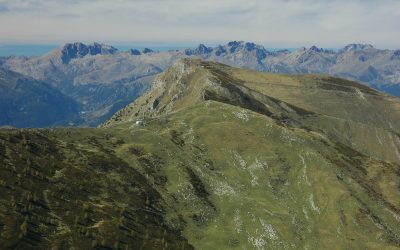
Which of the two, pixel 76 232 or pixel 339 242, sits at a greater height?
pixel 76 232

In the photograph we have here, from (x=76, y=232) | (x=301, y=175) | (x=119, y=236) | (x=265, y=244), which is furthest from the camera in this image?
(x=301, y=175)

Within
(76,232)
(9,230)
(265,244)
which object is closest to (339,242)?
(265,244)

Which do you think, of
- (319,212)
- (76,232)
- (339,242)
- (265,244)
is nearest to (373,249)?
(339,242)

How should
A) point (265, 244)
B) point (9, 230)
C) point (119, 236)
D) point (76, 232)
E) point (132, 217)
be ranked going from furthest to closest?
point (265, 244) < point (132, 217) < point (119, 236) < point (76, 232) < point (9, 230)

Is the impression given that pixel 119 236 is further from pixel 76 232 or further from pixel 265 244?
pixel 265 244

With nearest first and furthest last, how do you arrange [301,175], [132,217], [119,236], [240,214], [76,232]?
[76,232], [119,236], [132,217], [240,214], [301,175]

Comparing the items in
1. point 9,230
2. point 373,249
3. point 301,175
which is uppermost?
point 9,230

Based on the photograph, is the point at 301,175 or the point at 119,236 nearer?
the point at 119,236

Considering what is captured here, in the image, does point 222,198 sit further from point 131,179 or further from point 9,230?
point 9,230

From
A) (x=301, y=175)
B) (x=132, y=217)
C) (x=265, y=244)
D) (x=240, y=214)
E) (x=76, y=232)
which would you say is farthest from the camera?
(x=301, y=175)
